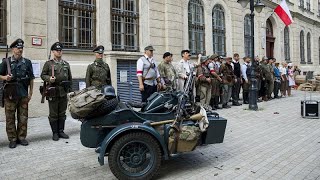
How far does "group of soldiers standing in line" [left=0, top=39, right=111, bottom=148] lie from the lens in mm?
5410

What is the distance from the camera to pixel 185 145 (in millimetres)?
4098

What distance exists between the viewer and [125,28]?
10.6 m

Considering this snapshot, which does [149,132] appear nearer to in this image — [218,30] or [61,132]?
[61,132]

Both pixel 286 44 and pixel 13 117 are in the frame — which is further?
pixel 286 44

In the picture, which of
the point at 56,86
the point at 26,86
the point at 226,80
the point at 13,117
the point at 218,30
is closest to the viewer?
the point at 13,117

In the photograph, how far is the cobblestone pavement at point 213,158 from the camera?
4.08 m

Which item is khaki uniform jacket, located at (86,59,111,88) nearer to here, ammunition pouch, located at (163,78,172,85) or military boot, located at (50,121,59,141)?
military boot, located at (50,121,59,141)

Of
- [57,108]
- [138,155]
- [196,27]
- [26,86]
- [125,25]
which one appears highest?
[196,27]

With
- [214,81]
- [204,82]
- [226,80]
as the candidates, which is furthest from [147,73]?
[226,80]

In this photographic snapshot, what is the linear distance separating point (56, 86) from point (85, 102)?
2380mm

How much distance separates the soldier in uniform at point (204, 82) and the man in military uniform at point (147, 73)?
2.22 metres

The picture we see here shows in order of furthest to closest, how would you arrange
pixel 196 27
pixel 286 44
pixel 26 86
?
pixel 286 44, pixel 196 27, pixel 26 86

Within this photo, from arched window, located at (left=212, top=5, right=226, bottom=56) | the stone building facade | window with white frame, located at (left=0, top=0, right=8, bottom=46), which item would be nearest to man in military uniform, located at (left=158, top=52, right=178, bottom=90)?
the stone building facade

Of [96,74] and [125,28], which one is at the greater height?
[125,28]
